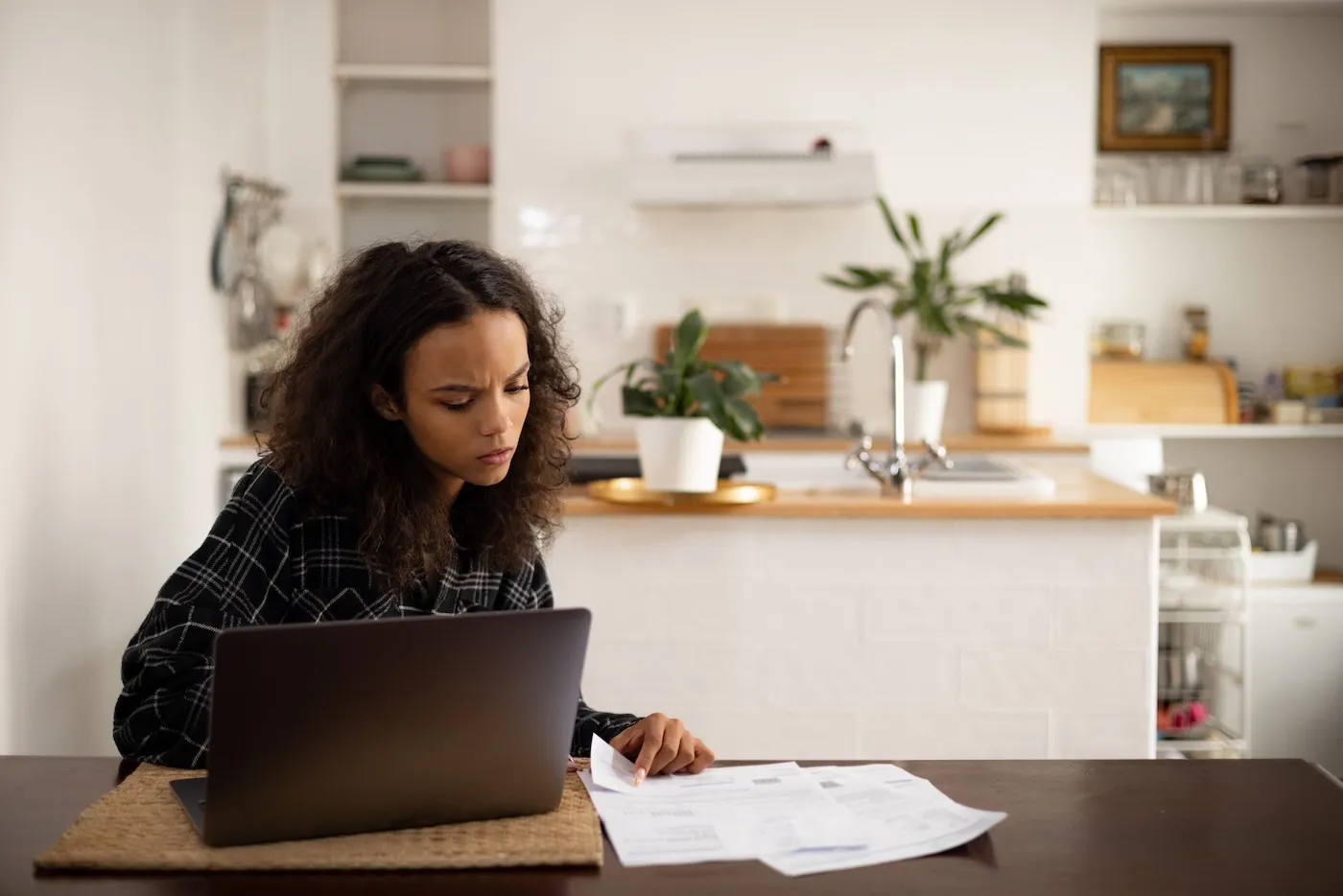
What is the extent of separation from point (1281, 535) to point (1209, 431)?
20.3 inches

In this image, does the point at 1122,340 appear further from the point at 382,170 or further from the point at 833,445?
the point at 382,170

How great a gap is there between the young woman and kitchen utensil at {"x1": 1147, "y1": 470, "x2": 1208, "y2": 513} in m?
2.75

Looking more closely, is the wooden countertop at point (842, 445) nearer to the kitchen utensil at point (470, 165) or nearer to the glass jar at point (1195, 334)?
the glass jar at point (1195, 334)

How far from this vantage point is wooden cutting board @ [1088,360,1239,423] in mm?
4562

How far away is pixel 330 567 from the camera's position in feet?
5.00

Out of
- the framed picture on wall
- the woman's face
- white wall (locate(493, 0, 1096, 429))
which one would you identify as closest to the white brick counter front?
the woman's face

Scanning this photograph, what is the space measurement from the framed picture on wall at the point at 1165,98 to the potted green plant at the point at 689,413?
2.61 meters

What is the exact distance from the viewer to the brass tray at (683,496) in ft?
8.84

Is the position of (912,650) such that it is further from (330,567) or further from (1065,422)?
(1065,422)

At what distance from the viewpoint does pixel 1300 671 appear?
375 cm

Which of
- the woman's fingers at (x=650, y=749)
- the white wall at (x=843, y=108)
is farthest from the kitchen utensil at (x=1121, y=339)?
the woman's fingers at (x=650, y=749)

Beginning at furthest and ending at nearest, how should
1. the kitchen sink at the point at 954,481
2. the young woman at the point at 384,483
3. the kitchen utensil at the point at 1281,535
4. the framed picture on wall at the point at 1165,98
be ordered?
1. the framed picture on wall at the point at 1165,98
2. the kitchen utensil at the point at 1281,535
3. the kitchen sink at the point at 954,481
4. the young woman at the point at 384,483

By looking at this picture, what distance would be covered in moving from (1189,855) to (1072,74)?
13.1 ft

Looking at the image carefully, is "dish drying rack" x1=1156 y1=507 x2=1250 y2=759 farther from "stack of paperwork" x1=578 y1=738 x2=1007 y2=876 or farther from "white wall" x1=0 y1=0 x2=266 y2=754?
"white wall" x1=0 y1=0 x2=266 y2=754
